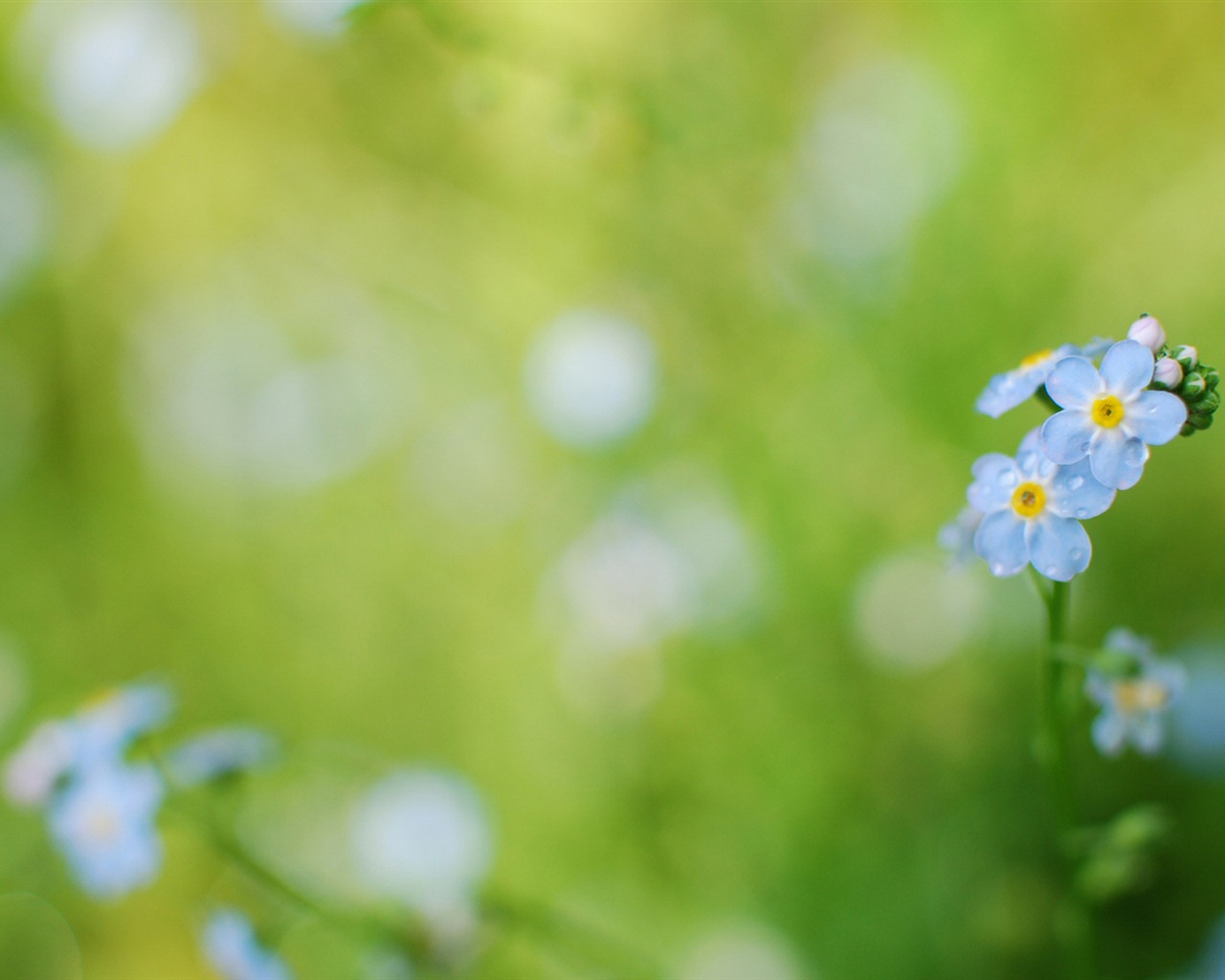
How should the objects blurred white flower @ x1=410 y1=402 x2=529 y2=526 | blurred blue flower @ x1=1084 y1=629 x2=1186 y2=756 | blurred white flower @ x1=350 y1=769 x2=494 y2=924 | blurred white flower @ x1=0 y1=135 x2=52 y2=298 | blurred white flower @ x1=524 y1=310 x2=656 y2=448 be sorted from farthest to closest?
1. blurred white flower @ x1=0 y1=135 x2=52 y2=298
2. blurred white flower @ x1=410 y1=402 x2=529 y2=526
3. blurred white flower @ x1=524 y1=310 x2=656 y2=448
4. blurred white flower @ x1=350 y1=769 x2=494 y2=924
5. blurred blue flower @ x1=1084 y1=629 x2=1186 y2=756

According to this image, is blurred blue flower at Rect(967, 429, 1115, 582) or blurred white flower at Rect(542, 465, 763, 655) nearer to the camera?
blurred blue flower at Rect(967, 429, 1115, 582)

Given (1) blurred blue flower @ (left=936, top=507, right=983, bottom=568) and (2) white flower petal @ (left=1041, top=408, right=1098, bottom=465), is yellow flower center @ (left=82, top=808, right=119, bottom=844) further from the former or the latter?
(2) white flower petal @ (left=1041, top=408, right=1098, bottom=465)

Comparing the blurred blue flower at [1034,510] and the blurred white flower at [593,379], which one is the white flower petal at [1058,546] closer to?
the blurred blue flower at [1034,510]

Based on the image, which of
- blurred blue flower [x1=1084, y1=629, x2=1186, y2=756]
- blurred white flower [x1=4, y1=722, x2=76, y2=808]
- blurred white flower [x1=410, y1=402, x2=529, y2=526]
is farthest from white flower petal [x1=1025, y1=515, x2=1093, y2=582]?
blurred white flower [x1=410, y1=402, x2=529, y2=526]

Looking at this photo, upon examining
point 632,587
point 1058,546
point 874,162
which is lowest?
point 1058,546

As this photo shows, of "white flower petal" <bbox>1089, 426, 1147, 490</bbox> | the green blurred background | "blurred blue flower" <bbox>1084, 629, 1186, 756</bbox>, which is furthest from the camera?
the green blurred background

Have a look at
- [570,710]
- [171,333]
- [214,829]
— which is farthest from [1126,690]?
[171,333]

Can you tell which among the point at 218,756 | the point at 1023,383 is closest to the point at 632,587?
the point at 218,756

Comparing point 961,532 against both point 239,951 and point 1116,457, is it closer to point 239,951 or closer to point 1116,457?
point 1116,457
